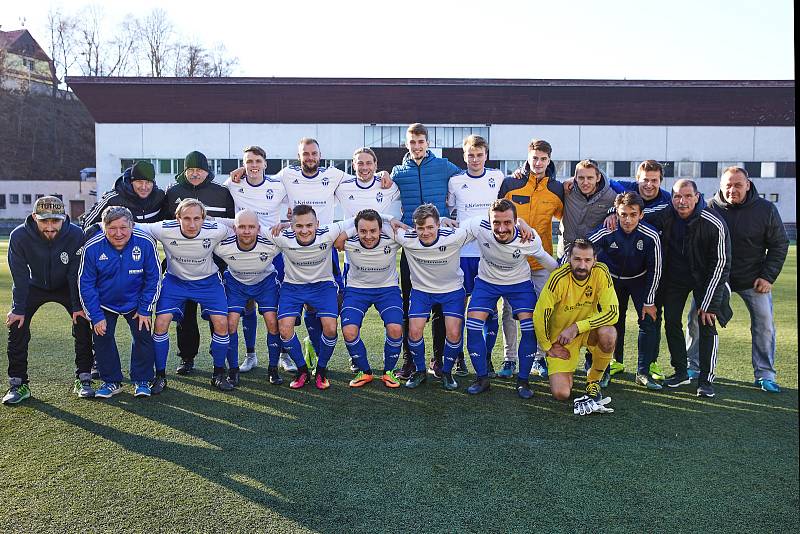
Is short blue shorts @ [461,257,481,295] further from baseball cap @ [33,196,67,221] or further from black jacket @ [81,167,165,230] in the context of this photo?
baseball cap @ [33,196,67,221]

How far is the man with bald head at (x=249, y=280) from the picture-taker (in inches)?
220

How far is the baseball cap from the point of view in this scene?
502cm

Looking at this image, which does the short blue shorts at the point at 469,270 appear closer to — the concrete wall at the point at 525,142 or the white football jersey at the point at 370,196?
the white football jersey at the point at 370,196

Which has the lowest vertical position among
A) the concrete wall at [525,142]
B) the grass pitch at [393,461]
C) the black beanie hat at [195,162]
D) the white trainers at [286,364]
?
the grass pitch at [393,461]

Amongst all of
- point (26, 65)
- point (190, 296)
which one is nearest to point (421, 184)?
point (190, 296)

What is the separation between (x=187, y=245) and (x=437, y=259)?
2.09 m

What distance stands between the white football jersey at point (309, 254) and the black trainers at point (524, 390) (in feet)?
6.02

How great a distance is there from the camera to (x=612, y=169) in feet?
115

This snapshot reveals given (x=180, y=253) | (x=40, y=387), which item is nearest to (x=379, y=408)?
(x=180, y=253)

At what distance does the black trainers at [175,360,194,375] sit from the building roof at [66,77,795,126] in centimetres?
2883

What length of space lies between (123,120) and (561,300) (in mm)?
34283

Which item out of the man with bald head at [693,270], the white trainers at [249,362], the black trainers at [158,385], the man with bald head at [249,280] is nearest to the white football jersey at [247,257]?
the man with bald head at [249,280]

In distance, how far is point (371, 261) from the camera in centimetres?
568

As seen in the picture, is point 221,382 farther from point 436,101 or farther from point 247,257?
point 436,101
